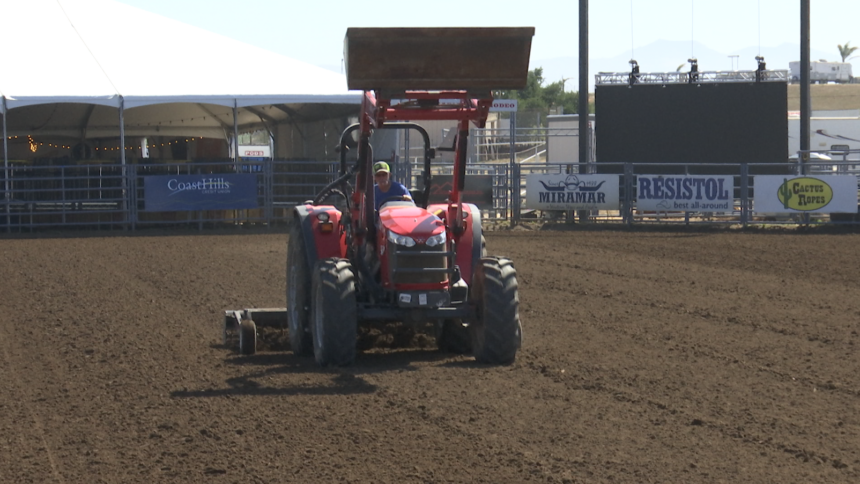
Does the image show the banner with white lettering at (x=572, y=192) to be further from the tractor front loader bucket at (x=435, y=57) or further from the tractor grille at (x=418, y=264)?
the tractor front loader bucket at (x=435, y=57)

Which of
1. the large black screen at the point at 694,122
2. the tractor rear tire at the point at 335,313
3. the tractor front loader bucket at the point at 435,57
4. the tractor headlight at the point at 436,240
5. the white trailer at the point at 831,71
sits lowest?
the tractor rear tire at the point at 335,313

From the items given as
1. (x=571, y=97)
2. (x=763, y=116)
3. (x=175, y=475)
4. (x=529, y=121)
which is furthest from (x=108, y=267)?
(x=571, y=97)

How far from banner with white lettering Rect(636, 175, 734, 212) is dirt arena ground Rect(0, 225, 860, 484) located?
30.5ft

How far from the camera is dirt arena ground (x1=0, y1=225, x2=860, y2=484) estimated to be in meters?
5.40

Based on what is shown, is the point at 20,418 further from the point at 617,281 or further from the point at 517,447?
the point at 617,281

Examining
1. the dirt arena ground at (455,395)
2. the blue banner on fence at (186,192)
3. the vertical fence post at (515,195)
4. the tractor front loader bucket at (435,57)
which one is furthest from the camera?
the vertical fence post at (515,195)

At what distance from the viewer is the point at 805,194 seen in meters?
21.7

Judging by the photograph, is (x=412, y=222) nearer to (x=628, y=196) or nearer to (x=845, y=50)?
(x=628, y=196)

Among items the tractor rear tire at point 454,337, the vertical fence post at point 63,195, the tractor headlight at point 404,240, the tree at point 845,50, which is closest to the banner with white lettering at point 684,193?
the vertical fence post at point 63,195

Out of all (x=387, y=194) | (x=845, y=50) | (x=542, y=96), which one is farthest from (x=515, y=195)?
(x=845, y=50)

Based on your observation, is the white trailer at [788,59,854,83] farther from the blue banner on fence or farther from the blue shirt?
the blue shirt

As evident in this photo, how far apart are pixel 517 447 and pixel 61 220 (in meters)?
18.8

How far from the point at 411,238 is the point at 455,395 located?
1.25 metres

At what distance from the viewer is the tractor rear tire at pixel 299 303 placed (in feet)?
27.4
